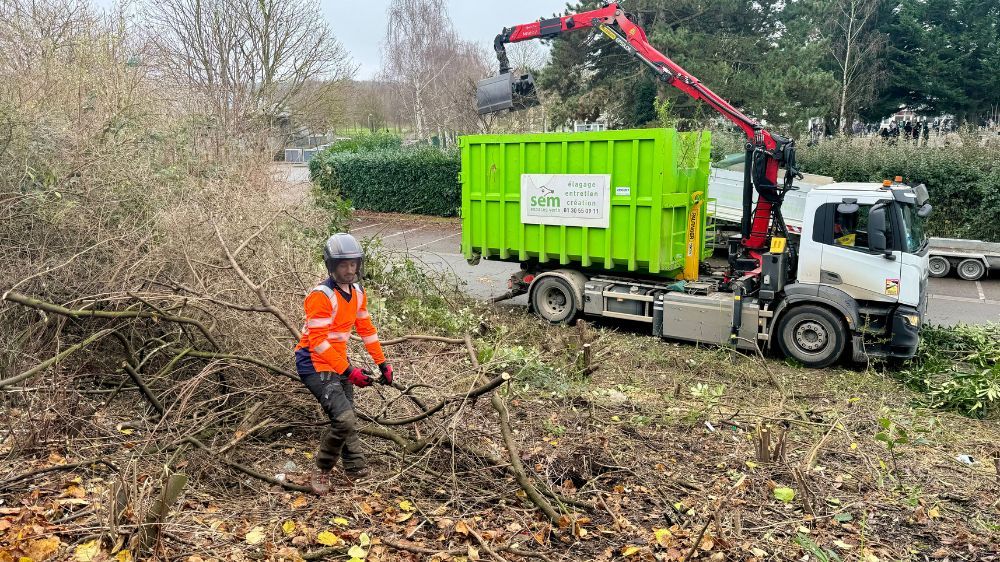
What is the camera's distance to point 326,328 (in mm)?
4211

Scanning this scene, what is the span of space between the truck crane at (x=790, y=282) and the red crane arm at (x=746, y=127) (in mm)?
14

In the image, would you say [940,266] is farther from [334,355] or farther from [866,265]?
[334,355]

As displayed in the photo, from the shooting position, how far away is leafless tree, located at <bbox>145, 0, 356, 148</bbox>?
1568cm

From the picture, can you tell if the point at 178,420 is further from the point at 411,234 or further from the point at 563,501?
the point at 411,234

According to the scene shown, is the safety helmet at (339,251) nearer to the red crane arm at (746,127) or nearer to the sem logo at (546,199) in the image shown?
the sem logo at (546,199)

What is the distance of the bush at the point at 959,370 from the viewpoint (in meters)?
6.50

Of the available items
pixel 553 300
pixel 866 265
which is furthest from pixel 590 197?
pixel 866 265

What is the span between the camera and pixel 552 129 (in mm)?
22703

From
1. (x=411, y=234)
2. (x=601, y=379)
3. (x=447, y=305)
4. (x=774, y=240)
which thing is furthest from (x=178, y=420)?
(x=411, y=234)

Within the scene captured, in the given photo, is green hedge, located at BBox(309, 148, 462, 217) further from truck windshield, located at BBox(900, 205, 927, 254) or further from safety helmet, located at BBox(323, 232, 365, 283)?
safety helmet, located at BBox(323, 232, 365, 283)

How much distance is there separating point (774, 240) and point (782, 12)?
16791mm

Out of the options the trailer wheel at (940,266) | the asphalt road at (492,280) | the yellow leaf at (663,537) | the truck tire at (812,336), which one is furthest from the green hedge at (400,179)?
the yellow leaf at (663,537)

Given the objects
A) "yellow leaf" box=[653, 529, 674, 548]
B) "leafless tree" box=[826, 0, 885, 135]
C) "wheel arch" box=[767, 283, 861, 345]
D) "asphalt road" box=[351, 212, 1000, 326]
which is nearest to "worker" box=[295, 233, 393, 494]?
"yellow leaf" box=[653, 529, 674, 548]

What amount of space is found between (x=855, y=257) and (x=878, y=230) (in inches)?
17.2
